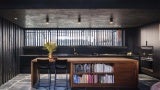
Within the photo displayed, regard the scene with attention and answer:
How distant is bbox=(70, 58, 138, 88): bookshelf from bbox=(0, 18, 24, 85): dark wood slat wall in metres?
2.77

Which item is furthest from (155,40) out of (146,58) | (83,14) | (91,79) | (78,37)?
(78,37)

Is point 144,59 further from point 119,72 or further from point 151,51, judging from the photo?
point 119,72

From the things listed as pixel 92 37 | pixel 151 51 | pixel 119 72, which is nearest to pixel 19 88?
pixel 119 72

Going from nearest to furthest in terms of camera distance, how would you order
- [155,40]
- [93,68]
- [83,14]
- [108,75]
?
1. [108,75]
2. [93,68]
3. [83,14]
4. [155,40]

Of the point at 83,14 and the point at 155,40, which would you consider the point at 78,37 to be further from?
the point at 83,14

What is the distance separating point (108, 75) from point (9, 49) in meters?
4.44

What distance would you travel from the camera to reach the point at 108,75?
8.19 meters

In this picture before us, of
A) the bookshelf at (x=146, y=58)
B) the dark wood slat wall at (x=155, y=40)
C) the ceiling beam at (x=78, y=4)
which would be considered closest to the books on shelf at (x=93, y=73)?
the ceiling beam at (x=78, y=4)

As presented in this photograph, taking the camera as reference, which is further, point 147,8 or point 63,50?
point 63,50

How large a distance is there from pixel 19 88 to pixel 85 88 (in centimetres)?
203

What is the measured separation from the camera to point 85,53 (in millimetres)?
14320

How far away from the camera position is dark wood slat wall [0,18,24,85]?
9461 millimetres

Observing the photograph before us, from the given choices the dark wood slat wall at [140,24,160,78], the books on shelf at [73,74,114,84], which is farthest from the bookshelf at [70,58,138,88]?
the dark wood slat wall at [140,24,160,78]

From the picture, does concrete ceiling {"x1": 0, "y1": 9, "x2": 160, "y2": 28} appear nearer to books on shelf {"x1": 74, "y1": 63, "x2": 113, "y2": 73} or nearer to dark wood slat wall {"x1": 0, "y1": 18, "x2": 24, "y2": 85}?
→ dark wood slat wall {"x1": 0, "y1": 18, "x2": 24, "y2": 85}
